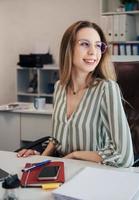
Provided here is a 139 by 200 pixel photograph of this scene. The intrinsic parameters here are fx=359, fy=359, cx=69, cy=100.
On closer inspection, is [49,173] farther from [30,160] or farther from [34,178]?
[30,160]

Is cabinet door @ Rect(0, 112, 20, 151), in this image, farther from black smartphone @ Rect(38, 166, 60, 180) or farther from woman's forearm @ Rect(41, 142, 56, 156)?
black smartphone @ Rect(38, 166, 60, 180)

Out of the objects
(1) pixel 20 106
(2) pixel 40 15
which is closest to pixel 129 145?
(1) pixel 20 106

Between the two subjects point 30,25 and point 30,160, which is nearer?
point 30,160

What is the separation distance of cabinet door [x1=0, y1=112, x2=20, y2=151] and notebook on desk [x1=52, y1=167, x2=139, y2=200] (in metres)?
1.88

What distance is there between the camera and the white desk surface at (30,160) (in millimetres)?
1174

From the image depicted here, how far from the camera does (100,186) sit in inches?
45.9

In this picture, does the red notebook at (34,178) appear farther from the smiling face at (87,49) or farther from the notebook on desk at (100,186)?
the smiling face at (87,49)

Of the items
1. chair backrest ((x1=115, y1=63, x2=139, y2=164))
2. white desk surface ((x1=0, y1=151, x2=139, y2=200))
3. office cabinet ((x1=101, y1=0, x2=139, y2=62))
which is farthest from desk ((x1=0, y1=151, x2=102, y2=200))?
office cabinet ((x1=101, y1=0, x2=139, y2=62))

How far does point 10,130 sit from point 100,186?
2.10 metres

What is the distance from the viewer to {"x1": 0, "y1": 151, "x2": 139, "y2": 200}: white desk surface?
3.85ft

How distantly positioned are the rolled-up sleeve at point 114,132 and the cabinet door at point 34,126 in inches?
56.5

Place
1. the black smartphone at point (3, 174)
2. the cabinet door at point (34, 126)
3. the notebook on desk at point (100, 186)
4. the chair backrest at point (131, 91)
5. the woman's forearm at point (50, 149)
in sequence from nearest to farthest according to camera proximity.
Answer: the notebook on desk at point (100, 186)
the black smartphone at point (3, 174)
the woman's forearm at point (50, 149)
the chair backrest at point (131, 91)
the cabinet door at point (34, 126)

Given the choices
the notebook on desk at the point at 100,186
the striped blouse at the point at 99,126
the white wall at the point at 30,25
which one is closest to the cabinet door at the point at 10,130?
the striped blouse at the point at 99,126

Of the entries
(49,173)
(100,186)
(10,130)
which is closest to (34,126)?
(10,130)
